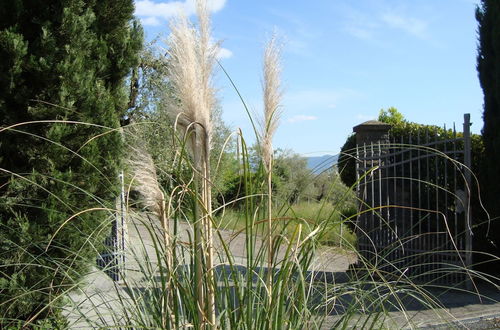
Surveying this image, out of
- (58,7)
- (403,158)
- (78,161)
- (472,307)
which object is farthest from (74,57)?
(403,158)

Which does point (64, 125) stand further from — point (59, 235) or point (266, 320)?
point (266, 320)

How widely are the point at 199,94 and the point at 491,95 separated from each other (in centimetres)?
825

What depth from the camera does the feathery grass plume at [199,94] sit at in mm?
2088

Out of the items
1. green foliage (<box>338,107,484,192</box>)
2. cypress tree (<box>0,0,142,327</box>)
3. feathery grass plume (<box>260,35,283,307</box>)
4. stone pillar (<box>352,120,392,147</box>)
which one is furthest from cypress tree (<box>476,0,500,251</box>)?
feathery grass plume (<box>260,35,283,307</box>)

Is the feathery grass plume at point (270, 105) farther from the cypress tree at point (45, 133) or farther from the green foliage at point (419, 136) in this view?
the green foliage at point (419, 136)

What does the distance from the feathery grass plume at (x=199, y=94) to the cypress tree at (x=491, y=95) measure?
7390mm

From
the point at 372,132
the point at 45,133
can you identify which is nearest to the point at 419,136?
the point at 372,132

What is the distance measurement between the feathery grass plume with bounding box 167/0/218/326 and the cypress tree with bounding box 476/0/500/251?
7.39 meters

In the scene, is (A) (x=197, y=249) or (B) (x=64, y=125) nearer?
(A) (x=197, y=249)

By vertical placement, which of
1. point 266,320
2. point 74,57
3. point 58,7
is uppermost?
point 58,7

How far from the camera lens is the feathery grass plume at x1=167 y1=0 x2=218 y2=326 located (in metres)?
2.09

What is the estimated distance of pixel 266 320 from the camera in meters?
2.20

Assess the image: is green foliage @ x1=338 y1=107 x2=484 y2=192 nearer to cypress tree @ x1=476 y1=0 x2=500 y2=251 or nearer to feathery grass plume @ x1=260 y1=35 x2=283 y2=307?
cypress tree @ x1=476 y1=0 x2=500 y2=251

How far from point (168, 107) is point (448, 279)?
705 cm
